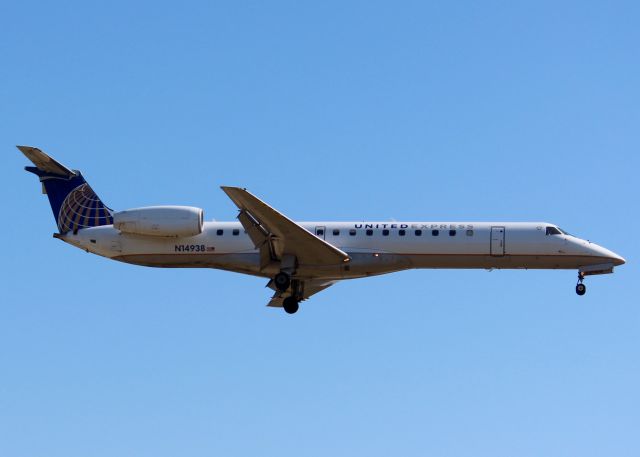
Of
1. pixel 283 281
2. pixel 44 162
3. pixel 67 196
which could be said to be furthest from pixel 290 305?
pixel 44 162

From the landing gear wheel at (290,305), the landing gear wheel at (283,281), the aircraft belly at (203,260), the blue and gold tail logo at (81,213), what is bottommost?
the landing gear wheel at (290,305)

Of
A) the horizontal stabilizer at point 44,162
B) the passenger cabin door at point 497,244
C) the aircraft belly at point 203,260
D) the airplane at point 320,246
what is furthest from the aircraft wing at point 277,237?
the horizontal stabilizer at point 44,162

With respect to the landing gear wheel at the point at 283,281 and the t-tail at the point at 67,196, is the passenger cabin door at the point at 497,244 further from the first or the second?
the t-tail at the point at 67,196

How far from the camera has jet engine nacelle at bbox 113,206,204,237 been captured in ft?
113

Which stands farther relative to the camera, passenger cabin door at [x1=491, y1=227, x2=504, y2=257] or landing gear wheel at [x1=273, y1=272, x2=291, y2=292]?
passenger cabin door at [x1=491, y1=227, x2=504, y2=257]

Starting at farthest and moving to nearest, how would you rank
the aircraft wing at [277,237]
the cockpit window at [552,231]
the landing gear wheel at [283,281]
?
the cockpit window at [552,231] < the landing gear wheel at [283,281] < the aircraft wing at [277,237]

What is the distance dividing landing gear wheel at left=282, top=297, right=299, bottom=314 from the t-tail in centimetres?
653

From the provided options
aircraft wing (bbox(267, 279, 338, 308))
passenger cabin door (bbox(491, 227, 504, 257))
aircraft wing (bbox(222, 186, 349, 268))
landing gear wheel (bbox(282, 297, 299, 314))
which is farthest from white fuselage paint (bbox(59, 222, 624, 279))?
aircraft wing (bbox(267, 279, 338, 308))

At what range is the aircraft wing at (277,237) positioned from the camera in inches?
1267

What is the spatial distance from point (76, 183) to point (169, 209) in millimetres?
4141

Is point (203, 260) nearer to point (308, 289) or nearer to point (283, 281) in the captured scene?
point (283, 281)

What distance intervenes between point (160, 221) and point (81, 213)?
132 inches

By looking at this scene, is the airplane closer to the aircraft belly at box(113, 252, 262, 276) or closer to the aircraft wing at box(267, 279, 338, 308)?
the aircraft belly at box(113, 252, 262, 276)

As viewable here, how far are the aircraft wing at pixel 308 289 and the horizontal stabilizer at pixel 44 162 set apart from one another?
8193mm
